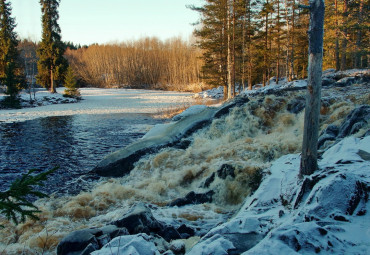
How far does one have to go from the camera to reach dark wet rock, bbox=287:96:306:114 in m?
10.9

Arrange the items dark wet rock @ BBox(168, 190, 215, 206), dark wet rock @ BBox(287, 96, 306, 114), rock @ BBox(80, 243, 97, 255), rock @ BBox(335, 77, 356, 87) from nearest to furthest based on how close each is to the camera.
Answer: rock @ BBox(80, 243, 97, 255) < dark wet rock @ BBox(168, 190, 215, 206) < dark wet rock @ BBox(287, 96, 306, 114) < rock @ BBox(335, 77, 356, 87)

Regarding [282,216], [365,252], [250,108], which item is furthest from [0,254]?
[250,108]

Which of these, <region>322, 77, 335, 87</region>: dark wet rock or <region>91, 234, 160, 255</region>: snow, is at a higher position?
<region>322, 77, 335, 87</region>: dark wet rock

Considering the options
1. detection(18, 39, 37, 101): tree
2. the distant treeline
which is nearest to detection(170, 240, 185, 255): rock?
detection(18, 39, 37, 101): tree

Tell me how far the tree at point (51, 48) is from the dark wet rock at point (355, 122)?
36.8 m

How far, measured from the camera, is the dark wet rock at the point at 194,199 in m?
6.39

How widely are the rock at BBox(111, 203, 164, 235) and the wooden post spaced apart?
2788 mm

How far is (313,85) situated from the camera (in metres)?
4.07

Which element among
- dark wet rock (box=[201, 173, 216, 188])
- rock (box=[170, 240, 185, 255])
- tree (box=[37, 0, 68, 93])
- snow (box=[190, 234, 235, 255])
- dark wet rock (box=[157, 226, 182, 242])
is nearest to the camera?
snow (box=[190, 234, 235, 255])

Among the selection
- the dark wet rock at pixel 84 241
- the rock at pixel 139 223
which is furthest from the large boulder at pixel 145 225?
the dark wet rock at pixel 84 241

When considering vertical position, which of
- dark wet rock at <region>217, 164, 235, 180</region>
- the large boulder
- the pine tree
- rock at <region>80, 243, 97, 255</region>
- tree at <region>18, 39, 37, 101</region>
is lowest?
Answer: the large boulder

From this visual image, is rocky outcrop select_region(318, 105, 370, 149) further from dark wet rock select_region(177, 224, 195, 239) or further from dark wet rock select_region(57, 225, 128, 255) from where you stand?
dark wet rock select_region(57, 225, 128, 255)

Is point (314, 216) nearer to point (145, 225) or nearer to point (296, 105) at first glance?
point (145, 225)

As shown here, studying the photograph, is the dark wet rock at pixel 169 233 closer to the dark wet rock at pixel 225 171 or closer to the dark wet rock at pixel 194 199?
the dark wet rock at pixel 194 199
